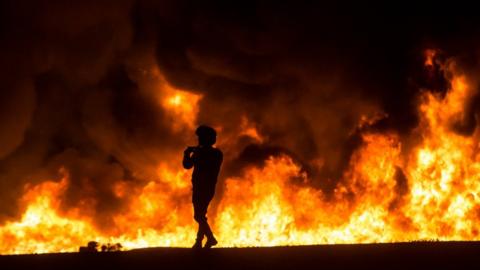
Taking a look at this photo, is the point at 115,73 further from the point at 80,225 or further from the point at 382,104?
the point at 382,104

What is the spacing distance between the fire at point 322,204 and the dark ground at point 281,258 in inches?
190

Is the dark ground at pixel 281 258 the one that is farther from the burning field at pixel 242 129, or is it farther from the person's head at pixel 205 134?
the burning field at pixel 242 129

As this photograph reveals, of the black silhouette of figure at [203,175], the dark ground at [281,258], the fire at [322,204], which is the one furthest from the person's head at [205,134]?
the fire at [322,204]

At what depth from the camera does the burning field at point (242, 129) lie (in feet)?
53.4

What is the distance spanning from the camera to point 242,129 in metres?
18.1

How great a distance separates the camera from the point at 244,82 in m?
18.0

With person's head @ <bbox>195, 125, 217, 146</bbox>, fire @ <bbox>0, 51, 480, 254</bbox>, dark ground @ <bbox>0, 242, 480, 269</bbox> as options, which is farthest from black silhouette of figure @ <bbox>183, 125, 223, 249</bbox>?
fire @ <bbox>0, 51, 480, 254</bbox>

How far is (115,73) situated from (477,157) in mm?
11019

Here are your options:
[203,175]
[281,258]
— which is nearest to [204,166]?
[203,175]

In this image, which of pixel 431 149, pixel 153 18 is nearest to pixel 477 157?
pixel 431 149

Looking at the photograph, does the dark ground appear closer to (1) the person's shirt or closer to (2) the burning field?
(1) the person's shirt

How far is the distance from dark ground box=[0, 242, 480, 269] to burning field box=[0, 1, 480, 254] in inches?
202

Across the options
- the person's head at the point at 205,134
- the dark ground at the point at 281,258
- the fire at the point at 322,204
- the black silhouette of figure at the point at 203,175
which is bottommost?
the dark ground at the point at 281,258

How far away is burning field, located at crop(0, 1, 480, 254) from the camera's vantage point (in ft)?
53.4
